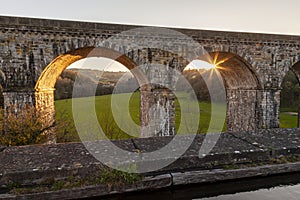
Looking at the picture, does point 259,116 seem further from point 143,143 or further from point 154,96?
point 143,143

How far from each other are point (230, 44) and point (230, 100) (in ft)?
14.0

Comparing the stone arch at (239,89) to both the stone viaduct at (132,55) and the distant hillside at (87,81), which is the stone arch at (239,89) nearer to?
the stone viaduct at (132,55)

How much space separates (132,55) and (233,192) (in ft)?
22.2

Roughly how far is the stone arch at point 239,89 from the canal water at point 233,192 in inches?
294

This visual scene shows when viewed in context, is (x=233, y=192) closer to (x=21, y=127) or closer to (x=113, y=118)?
(x=21, y=127)

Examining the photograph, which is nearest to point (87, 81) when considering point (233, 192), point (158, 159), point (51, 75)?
point (51, 75)

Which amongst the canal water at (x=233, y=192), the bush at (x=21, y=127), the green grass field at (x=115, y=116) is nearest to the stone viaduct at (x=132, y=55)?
the bush at (x=21, y=127)

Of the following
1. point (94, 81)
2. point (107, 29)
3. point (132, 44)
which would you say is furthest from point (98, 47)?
point (94, 81)

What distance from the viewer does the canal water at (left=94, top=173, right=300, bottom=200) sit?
1.90m

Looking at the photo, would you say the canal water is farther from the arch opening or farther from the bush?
the arch opening

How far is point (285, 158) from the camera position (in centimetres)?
240

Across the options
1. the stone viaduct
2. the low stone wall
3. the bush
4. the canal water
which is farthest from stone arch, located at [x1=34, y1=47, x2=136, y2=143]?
the canal water

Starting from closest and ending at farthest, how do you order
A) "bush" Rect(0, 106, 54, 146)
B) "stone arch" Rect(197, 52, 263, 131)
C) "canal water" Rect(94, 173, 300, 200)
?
"canal water" Rect(94, 173, 300, 200) → "bush" Rect(0, 106, 54, 146) → "stone arch" Rect(197, 52, 263, 131)

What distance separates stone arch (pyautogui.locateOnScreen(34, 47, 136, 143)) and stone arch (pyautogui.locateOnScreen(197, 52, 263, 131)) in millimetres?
4123
